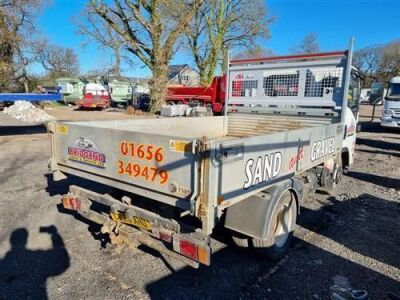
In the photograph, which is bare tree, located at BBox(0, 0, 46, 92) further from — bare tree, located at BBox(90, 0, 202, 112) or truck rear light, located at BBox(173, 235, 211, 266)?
truck rear light, located at BBox(173, 235, 211, 266)

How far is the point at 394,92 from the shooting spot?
49.4 ft

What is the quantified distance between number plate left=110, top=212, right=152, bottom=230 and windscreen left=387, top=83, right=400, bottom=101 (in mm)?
15614

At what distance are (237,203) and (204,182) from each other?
2.37 feet

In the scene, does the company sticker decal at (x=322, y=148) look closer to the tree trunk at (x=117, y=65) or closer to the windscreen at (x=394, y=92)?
the windscreen at (x=394, y=92)

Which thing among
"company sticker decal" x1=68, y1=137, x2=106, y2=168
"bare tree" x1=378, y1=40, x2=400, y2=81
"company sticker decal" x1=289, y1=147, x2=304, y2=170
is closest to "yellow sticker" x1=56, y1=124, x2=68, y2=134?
"company sticker decal" x1=68, y1=137, x2=106, y2=168

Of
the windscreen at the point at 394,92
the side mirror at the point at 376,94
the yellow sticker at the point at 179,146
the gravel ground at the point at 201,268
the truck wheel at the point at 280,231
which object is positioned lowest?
the gravel ground at the point at 201,268

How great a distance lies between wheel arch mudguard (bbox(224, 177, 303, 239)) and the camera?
3074 mm

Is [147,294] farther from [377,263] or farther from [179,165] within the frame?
[377,263]

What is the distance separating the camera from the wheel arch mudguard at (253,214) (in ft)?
10.1

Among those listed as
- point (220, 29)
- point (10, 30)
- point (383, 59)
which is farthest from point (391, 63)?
point (10, 30)

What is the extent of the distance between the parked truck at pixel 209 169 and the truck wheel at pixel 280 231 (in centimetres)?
1

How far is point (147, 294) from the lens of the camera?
119 inches

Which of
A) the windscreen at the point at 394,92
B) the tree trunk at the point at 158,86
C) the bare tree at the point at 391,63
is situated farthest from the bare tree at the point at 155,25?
the bare tree at the point at 391,63

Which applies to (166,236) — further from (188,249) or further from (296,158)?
(296,158)
